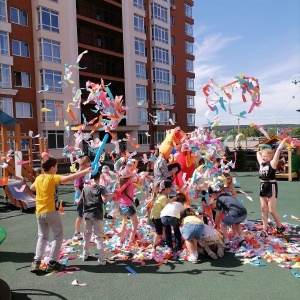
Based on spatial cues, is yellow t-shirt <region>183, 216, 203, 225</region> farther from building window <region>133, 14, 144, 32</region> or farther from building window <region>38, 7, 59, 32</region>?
building window <region>133, 14, 144, 32</region>

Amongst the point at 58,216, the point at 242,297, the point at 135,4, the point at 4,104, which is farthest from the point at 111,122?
the point at 135,4

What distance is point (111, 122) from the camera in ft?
19.6

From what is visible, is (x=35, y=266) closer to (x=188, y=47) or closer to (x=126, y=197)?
(x=126, y=197)

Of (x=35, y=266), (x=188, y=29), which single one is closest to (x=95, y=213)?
(x=35, y=266)

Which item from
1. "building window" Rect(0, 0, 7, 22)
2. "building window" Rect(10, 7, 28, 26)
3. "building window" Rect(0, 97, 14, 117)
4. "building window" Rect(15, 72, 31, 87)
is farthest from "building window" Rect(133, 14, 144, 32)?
"building window" Rect(0, 97, 14, 117)

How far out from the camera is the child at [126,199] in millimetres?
5844

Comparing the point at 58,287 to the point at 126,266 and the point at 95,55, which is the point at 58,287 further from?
the point at 95,55

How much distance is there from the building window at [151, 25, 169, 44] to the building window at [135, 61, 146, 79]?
4.46m

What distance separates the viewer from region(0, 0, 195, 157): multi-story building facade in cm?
2673

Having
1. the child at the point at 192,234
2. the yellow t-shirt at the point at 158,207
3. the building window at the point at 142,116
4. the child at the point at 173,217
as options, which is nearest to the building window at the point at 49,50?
the building window at the point at 142,116

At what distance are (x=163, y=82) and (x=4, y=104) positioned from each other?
20.5 meters

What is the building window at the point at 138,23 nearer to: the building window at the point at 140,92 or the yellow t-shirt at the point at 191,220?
the building window at the point at 140,92

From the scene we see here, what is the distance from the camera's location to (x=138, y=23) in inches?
1453

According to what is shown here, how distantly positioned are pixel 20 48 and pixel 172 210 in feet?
86.4
